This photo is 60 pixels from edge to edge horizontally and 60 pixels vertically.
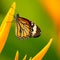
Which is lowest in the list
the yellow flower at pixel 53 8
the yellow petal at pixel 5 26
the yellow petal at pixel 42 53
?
the yellow petal at pixel 42 53

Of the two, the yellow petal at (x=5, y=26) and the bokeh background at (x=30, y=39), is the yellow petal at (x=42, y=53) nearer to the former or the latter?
the bokeh background at (x=30, y=39)

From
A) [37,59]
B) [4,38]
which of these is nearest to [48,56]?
[37,59]

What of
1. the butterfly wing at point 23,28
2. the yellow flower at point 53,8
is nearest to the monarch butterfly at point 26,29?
the butterfly wing at point 23,28

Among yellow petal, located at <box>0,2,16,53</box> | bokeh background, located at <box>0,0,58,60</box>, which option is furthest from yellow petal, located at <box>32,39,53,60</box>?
yellow petal, located at <box>0,2,16,53</box>

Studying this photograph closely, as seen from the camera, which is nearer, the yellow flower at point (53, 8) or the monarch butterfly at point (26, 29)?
the monarch butterfly at point (26, 29)

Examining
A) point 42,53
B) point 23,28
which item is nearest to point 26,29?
point 23,28

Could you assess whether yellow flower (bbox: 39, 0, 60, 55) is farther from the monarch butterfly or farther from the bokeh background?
the monarch butterfly
